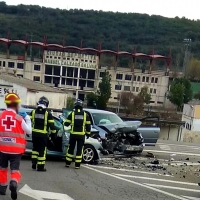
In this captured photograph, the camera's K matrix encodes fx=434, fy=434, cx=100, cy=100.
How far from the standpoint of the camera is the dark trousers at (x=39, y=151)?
390 inches

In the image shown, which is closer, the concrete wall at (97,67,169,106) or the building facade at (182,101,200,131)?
the building facade at (182,101,200,131)

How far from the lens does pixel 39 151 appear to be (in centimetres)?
997

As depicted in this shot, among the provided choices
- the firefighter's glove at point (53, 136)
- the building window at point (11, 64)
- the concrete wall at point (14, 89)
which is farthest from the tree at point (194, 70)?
the firefighter's glove at point (53, 136)

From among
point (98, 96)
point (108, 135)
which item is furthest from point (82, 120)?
point (98, 96)

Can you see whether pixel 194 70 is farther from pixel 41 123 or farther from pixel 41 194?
pixel 41 194

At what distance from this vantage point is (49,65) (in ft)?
265

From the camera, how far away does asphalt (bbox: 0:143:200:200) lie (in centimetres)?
802

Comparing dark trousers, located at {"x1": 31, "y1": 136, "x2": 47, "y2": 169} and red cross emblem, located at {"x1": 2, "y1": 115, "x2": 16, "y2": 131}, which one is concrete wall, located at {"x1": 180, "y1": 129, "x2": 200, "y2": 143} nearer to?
dark trousers, located at {"x1": 31, "y1": 136, "x2": 47, "y2": 169}

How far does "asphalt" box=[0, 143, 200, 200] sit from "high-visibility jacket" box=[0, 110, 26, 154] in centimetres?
88

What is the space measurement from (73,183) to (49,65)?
239 ft

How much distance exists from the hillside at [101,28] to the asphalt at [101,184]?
115846 millimetres

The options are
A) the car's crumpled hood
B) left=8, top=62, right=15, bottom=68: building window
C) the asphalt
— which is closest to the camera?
the asphalt

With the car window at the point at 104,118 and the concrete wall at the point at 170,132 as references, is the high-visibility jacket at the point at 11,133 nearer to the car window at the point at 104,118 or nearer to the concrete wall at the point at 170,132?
the car window at the point at 104,118

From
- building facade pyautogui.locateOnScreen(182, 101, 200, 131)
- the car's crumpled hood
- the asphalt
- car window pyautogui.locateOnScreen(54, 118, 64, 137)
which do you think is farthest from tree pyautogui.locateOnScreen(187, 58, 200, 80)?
car window pyautogui.locateOnScreen(54, 118, 64, 137)
